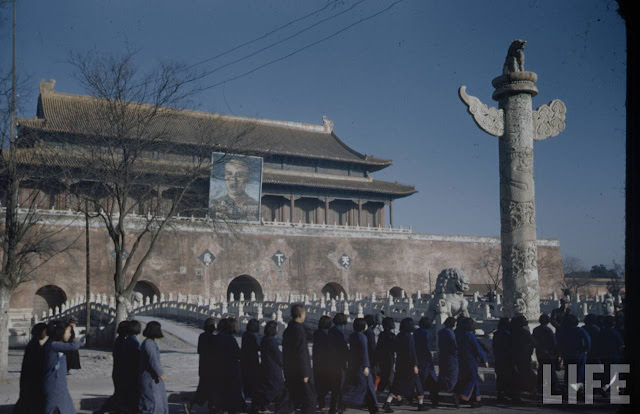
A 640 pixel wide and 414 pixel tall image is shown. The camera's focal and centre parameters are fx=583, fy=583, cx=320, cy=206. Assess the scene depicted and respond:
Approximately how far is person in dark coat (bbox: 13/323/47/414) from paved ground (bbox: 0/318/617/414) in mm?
2348

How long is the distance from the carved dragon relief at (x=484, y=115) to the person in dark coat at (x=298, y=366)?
5.66m

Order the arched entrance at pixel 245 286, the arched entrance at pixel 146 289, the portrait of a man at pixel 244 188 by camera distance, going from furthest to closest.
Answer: the arched entrance at pixel 245 286
the portrait of a man at pixel 244 188
the arched entrance at pixel 146 289

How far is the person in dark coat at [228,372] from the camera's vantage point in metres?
7.11

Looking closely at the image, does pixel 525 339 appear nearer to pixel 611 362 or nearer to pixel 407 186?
pixel 611 362

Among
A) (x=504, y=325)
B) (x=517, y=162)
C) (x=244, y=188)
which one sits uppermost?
(x=244, y=188)

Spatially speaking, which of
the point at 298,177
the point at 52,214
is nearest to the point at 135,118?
the point at 52,214

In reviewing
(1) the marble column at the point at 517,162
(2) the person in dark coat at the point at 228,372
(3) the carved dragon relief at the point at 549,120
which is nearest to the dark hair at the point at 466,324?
(2) the person in dark coat at the point at 228,372

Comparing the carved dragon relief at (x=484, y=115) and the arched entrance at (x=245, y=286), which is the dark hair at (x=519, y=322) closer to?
the carved dragon relief at (x=484, y=115)

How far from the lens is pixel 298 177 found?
36.0 m

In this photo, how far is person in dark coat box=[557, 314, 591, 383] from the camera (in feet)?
27.1

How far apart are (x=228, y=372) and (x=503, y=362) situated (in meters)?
3.70

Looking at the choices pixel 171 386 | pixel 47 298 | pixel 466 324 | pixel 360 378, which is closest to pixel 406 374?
pixel 360 378

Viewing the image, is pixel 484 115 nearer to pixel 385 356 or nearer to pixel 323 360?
pixel 385 356

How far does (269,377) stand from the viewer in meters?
7.14
